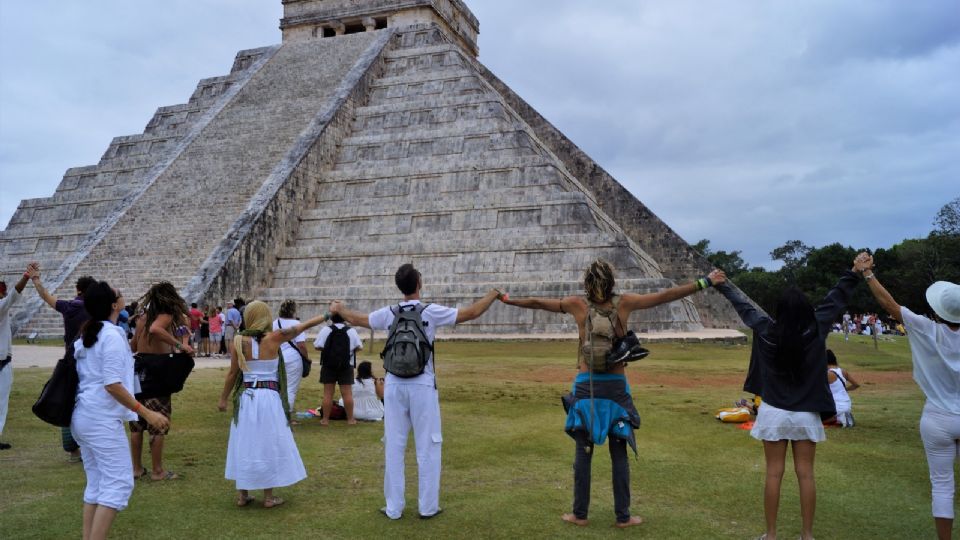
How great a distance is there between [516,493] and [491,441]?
1972 mm

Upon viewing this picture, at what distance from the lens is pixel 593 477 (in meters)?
6.39

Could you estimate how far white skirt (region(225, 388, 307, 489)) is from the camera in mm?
5457

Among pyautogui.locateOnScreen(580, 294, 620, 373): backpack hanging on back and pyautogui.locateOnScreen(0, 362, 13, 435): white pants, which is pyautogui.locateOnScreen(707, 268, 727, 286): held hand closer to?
pyautogui.locateOnScreen(580, 294, 620, 373): backpack hanging on back

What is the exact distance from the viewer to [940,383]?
14.7 ft

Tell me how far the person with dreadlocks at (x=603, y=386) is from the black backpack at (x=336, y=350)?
4300mm

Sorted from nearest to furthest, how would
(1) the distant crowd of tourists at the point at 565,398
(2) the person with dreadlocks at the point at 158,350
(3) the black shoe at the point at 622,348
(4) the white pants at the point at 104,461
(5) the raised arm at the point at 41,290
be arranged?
(4) the white pants at the point at 104,461
(1) the distant crowd of tourists at the point at 565,398
(3) the black shoe at the point at 622,348
(5) the raised arm at the point at 41,290
(2) the person with dreadlocks at the point at 158,350

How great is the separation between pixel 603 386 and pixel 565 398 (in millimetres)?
345

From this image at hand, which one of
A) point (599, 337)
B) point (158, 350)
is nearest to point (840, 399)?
→ point (599, 337)

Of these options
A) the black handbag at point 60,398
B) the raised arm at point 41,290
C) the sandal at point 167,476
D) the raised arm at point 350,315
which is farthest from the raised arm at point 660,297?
the raised arm at point 41,290

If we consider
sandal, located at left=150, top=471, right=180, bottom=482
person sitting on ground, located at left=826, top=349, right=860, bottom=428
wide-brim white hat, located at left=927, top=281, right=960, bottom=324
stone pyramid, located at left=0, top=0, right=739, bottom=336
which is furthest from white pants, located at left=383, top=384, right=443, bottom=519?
stone pyramid, located at left=0, top=0, right=739, bottom=336

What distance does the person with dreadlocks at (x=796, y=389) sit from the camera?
15.0 ft

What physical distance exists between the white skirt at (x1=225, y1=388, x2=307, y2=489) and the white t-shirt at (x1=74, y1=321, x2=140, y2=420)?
4.23ft

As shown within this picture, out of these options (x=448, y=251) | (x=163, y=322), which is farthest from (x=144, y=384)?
(x=448, y=251)

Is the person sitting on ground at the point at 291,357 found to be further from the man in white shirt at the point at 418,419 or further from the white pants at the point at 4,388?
the man in white shirt at the point at 418,419
